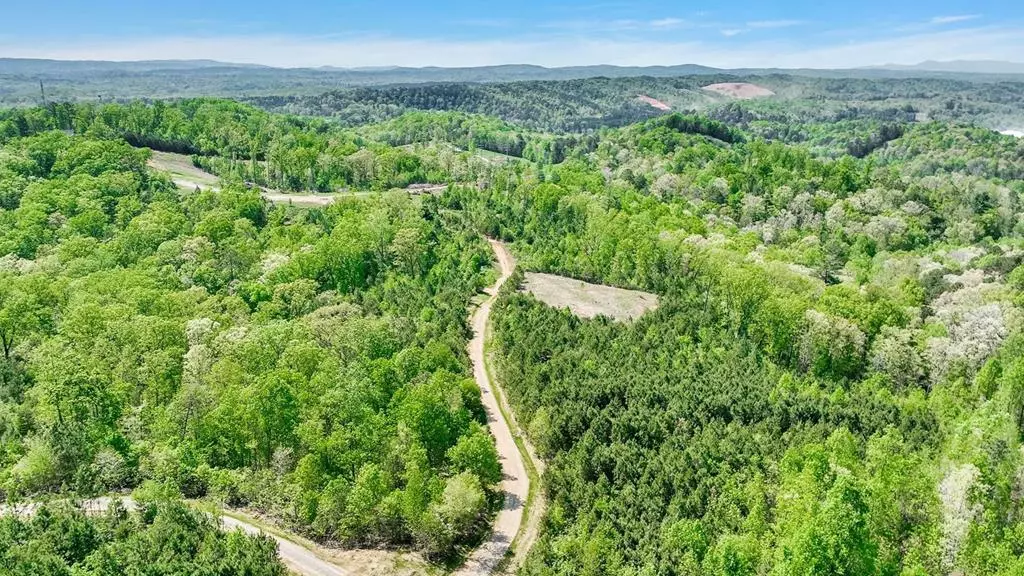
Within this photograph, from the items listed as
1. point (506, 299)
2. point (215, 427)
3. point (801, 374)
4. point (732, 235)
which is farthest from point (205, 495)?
point (732, 235)

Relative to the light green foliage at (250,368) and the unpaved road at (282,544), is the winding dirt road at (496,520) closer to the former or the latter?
the unpaved road at (282,544)

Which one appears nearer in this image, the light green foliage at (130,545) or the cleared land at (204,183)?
the light green foliage at (130,545)

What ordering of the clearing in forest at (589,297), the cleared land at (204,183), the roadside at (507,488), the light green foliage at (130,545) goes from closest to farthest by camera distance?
the light green foliage at (130,545) < the roadside at (507,488) < the clearing in forest at (589,297) < the cleared land at (204,183)

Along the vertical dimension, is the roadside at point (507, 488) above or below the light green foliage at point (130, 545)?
below

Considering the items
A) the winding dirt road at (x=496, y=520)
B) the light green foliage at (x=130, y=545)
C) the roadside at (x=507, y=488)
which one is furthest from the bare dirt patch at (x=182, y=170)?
the light green foliage at (x=130, y=545)

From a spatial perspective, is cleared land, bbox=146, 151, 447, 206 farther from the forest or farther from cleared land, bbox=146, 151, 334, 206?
the forest

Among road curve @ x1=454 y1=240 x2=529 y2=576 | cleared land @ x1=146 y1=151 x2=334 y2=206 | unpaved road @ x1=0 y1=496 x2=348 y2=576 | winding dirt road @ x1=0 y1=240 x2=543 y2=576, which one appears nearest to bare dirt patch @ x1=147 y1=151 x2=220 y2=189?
cleared land @ x1=146 y1=151 x2=334 y2=206
